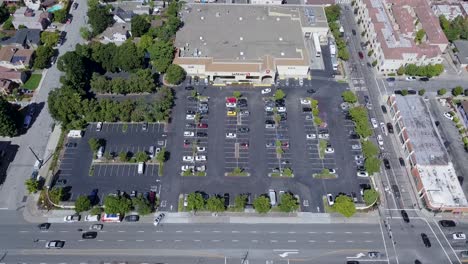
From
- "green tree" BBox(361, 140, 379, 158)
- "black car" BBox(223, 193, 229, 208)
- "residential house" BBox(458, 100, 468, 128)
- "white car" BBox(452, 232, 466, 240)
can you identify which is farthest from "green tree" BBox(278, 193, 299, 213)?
"residential house" BBox(458, 100, 468, 128)

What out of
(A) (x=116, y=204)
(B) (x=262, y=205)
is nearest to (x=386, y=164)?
(B) (x=262, y=205)

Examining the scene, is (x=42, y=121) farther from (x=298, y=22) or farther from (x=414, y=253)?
(x=414, y=253)

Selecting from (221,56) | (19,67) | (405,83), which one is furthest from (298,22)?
(19,67)

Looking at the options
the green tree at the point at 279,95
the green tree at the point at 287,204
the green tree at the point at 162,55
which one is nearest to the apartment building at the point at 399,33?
the green tree at the point at 279,95

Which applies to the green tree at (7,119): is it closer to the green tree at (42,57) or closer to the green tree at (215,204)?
the green tree at (42,57)

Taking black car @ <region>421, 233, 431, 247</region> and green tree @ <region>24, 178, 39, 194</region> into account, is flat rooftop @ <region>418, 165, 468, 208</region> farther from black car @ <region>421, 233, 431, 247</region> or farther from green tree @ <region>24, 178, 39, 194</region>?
green tree @ <region>24, 178, 39, 194</region>

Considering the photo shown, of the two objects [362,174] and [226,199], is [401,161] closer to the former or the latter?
[362,174]
